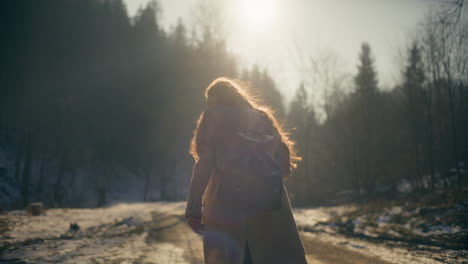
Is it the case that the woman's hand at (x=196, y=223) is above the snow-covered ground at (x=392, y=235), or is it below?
above

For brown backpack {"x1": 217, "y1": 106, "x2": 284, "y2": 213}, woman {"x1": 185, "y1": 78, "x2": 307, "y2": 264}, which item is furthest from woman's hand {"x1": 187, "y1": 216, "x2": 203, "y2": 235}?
brown backpack {"x1": 217, "y1": 106, "x2": 284, "y2": 213}

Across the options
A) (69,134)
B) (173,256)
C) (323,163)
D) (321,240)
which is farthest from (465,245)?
(69,134)

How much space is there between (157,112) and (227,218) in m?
47.6

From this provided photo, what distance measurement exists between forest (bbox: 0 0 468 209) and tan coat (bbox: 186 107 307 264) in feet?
66.1

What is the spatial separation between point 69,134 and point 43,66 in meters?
9.19

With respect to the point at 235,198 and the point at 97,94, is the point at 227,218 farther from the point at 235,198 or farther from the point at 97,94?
the point at 97,94

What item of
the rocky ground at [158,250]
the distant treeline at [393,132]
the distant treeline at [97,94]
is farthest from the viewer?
the distant treeline at [97,94]

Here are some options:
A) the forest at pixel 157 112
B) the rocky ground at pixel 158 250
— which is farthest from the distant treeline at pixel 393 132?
the rocky ground at pixel 158 250

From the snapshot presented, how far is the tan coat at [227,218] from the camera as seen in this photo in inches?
90.9

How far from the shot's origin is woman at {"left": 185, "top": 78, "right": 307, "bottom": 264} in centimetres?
231

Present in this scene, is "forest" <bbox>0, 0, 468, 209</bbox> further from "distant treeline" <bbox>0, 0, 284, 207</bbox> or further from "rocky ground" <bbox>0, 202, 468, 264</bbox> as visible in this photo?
"rocky ground" <bbox>0, 202, 468, 264</bbox>

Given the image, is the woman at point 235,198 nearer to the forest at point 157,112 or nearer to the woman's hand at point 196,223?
the woman's hand at point 196,223

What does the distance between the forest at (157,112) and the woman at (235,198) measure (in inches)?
793

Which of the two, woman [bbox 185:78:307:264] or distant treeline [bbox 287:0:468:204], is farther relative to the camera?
distant treeline [bbox 287:0:468:204]
